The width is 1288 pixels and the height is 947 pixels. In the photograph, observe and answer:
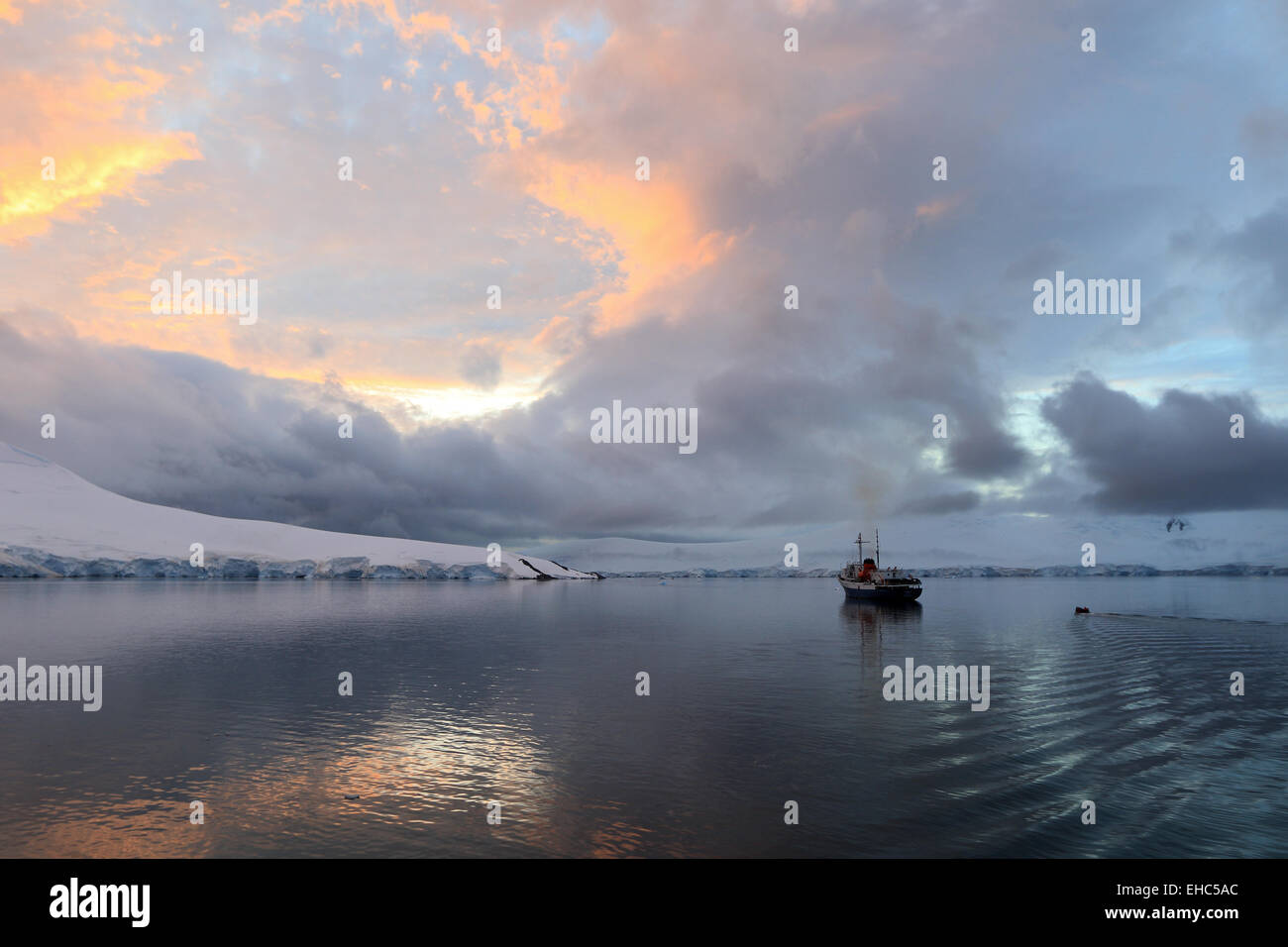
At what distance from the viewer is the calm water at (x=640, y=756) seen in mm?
16766

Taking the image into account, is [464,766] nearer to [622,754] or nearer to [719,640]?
[622,754]

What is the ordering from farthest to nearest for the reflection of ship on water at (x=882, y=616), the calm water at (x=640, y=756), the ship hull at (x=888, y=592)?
the ship hull at (x=888, y=592), the reflection of ship on water at (x=882, y=616), the calm water at (x=640, y=756)

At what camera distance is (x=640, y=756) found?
24.0 m

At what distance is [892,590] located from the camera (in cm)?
11850
